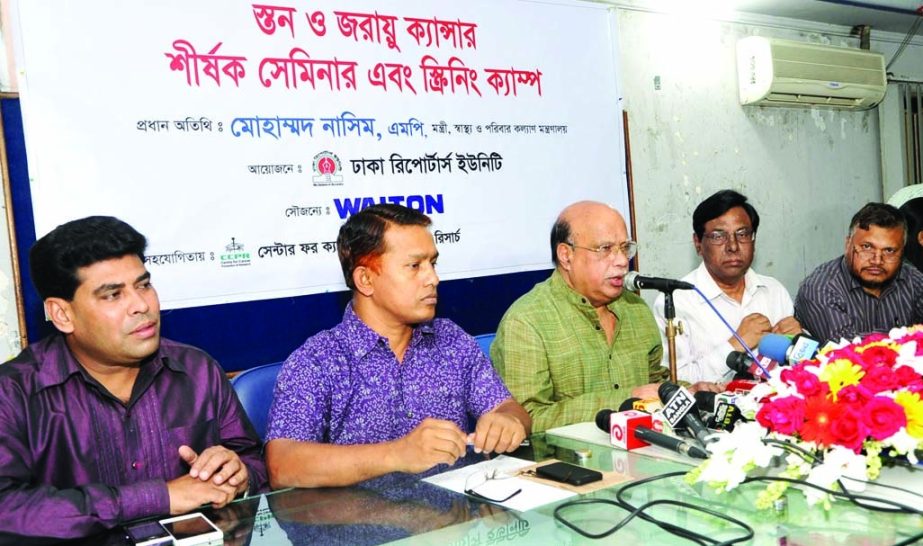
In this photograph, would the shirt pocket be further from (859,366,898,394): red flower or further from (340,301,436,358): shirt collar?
(859,366,898,394): red flower

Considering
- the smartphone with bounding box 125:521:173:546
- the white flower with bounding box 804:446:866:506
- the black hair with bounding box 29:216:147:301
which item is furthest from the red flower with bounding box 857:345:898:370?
the black hair with bounding box 29:216:147:301

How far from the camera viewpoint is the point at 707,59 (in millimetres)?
4773

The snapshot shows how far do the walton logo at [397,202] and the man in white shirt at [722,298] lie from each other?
1.12 meters

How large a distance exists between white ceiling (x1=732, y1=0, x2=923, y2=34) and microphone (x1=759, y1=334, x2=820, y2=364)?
10.3 ft

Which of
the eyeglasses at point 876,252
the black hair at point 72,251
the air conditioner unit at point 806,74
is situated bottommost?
the eyeglasses at point 876,252

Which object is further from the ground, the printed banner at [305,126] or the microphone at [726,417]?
the printed banner at [305,126]

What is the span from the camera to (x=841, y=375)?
162cm

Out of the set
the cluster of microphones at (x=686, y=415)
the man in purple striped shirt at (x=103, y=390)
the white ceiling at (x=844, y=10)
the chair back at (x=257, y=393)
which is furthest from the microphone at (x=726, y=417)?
the white ceiling at (x=844, y=10)

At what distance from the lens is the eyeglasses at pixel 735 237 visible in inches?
149

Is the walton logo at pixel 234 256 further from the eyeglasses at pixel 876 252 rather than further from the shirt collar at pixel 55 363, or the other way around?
the eyeglasses at pixel 876 252

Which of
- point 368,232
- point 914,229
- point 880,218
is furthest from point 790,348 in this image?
point 914,229

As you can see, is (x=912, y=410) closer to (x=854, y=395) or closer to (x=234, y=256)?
(x=854, y=395)

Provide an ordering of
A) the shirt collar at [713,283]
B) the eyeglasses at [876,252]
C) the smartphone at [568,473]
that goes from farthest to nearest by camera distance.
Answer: the shirt collar at [713,283]
the eyeglasses at [876,252]
the smartphone at [568,473]

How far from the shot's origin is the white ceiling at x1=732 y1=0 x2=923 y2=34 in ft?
15.8
